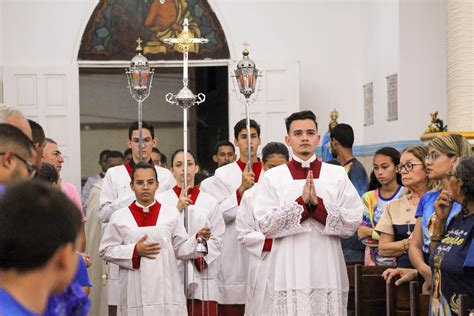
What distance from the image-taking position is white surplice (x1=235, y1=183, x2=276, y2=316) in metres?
9.49

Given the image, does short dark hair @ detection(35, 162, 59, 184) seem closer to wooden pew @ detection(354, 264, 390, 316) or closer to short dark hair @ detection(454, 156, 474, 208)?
wooden pew @ detection(354, 264, 390, 316)

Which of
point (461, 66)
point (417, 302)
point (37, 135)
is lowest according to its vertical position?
point (417, 302)

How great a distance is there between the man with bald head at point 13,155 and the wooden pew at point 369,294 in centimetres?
427

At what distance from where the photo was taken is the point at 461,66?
12016 millimetres

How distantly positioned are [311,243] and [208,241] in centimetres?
215

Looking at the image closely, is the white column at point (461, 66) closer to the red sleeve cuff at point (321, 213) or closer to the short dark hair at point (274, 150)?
the short dark hair at point (274, 150)

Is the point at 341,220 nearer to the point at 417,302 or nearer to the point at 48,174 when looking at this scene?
the point at 417,302

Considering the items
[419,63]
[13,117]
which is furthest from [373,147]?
[13,117]

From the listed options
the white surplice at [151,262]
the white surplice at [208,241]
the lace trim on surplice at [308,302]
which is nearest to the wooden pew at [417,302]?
the lace trim on surplice at [308,302]

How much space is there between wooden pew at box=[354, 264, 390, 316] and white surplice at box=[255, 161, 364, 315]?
14.4 inches

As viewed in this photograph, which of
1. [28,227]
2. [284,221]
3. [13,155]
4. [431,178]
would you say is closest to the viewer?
[28,227]

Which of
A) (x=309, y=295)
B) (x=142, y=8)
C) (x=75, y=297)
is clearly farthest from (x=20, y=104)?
(x=75, y=297)

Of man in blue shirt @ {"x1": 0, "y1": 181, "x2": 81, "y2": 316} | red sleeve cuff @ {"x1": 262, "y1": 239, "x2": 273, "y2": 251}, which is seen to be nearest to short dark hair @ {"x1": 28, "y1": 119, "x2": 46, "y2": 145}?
man in blue shirt @ {"x1": 0, "y1": 181, "x2": 81, "y2": 316}

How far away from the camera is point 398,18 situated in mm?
14742
